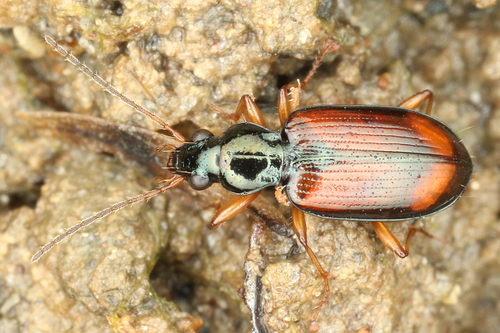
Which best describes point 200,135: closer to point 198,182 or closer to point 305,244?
point 198,182

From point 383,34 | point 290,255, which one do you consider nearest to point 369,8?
point 383,34

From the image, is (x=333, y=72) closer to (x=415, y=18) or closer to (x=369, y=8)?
(x=369, y=8)

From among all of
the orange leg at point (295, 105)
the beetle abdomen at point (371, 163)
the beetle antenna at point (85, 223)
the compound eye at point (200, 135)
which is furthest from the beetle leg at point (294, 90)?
the beetle antenna at point (85, 223)

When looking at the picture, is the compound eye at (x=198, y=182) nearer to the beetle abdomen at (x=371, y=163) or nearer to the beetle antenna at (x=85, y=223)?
the beetle antenna at (x=85, y=223)

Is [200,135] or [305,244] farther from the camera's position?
[200,135]

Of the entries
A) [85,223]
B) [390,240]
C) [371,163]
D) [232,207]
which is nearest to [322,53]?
[371,163]

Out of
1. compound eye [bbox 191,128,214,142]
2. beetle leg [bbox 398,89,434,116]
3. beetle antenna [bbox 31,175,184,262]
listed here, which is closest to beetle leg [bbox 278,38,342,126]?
compound eye [bbox 191,128,214,142]

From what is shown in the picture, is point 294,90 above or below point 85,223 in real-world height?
above
